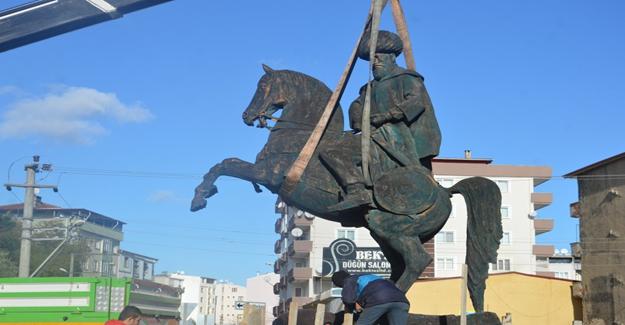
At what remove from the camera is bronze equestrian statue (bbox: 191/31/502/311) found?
10578 mm

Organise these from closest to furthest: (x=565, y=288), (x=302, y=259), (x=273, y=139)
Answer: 1. (x=273, y=139)
2. (x=565, y=288)
3. (x=302, y=259)

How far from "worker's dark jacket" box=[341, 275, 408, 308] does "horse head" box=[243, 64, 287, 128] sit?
10.9ft

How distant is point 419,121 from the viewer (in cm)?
1092

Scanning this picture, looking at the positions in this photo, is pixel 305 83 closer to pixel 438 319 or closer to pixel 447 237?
pixel 438 319

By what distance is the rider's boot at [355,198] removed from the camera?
1054cm

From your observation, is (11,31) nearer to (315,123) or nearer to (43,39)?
(43,39)

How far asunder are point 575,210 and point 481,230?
36.6 m

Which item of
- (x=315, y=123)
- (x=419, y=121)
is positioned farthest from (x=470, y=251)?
(x=315, y=123)

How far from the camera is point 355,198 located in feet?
34.7

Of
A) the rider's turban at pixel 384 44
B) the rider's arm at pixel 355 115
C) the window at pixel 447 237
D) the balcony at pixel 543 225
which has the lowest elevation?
the rider's arm at pixel 355 115

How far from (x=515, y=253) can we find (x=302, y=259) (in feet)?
62.4

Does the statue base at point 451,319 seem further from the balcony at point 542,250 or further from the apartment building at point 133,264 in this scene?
the apartment building at point 133,264

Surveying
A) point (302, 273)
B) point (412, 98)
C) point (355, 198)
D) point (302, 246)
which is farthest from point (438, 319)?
point (302, 246)

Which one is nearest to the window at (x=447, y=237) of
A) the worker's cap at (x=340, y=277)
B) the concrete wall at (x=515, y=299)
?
the concrete wall at (x=515, y=299)
